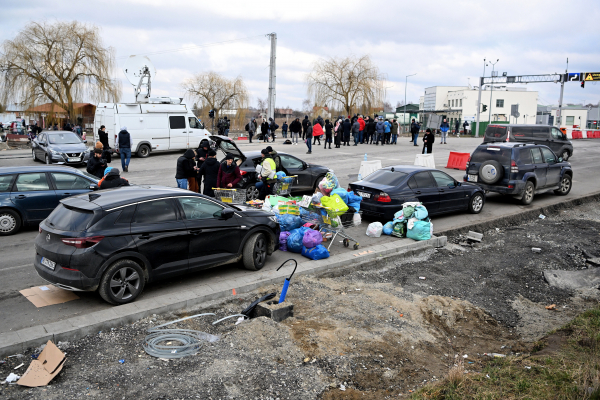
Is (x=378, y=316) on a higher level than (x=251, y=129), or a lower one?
lower

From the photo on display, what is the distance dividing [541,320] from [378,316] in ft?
9.00

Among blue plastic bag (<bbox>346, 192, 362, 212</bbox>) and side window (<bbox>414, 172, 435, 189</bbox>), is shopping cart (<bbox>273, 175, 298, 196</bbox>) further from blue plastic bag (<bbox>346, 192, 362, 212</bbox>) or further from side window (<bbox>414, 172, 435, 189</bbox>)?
side window (<bbox>414, 172, 435, 189</bbox>)

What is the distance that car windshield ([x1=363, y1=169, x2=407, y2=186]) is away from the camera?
39.7 feet

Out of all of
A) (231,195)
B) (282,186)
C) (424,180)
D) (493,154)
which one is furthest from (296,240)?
(493,154)

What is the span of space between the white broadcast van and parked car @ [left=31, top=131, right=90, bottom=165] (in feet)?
6.85

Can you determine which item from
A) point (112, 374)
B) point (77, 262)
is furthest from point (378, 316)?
point (77, 262)

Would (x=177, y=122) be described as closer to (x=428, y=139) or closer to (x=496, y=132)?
(x=428, y=139)

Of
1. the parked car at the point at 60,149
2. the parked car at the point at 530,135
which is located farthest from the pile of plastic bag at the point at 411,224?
the parked car at the point at 530,135

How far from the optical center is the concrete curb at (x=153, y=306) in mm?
5770

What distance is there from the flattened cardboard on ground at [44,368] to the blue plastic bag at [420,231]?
7.62m

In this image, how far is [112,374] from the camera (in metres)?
5.14

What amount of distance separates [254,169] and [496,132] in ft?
53.3

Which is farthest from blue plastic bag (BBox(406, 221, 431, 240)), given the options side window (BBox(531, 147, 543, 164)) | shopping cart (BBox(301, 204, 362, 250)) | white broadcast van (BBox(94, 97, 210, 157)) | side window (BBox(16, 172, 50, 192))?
white broadcast van (BBox(94, 97, 210, 157))

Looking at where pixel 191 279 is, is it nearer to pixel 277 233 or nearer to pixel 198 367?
pixel 277 233
